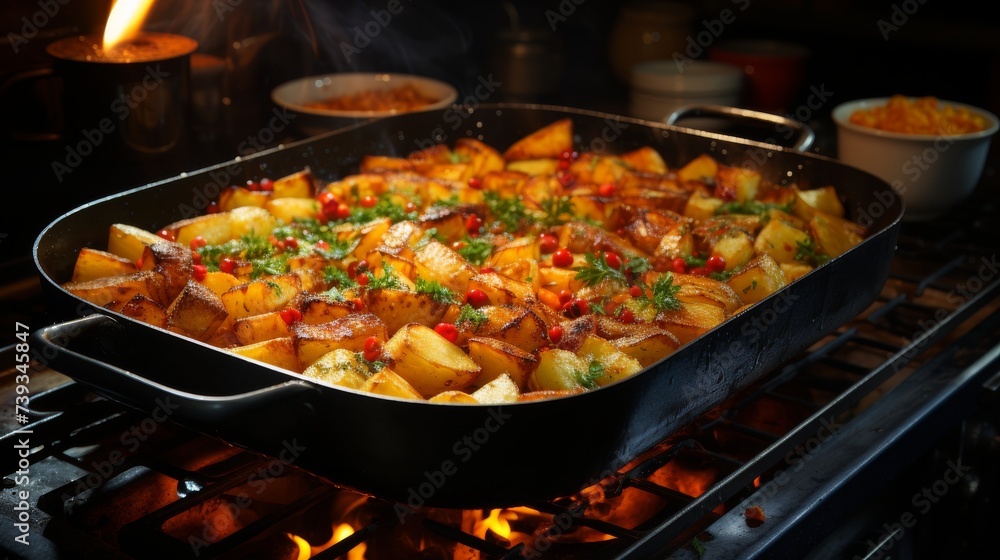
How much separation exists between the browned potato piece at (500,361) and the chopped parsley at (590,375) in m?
0.10

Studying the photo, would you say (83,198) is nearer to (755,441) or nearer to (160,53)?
(160,53)

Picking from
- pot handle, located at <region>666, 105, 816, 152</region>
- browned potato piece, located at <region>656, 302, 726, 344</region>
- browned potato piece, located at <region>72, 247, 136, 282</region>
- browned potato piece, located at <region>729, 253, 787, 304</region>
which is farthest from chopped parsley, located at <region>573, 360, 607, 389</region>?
pot handle, located at <region>666, 105, 816, 152</region>

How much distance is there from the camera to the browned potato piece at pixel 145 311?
2205 millimetres

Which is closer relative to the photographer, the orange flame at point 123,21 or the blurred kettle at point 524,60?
the orange flame at point 123,21

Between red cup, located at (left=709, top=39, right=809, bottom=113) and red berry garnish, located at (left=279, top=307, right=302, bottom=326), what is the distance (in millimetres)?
3418

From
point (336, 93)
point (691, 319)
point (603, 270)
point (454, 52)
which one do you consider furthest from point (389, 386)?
point (454, 52)

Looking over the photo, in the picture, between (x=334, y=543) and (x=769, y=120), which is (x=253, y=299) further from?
(x=769, y=120)

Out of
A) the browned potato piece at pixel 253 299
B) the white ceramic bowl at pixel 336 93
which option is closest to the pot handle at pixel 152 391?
the browned potato piece at pixel 253 299

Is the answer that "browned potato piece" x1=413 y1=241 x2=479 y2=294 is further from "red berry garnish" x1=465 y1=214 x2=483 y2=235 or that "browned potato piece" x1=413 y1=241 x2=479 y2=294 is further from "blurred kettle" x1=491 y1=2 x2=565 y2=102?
"blurred kettle" x1=491 y1=2 x2=565 y2=102

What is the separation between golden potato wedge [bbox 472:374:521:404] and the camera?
1.87 meters

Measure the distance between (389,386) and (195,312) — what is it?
0.64 m

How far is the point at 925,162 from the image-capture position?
365cm

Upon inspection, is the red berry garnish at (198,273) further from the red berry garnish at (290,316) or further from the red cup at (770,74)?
the red cup at (770,74)

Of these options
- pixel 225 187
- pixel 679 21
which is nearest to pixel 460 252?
pixel 225 187
